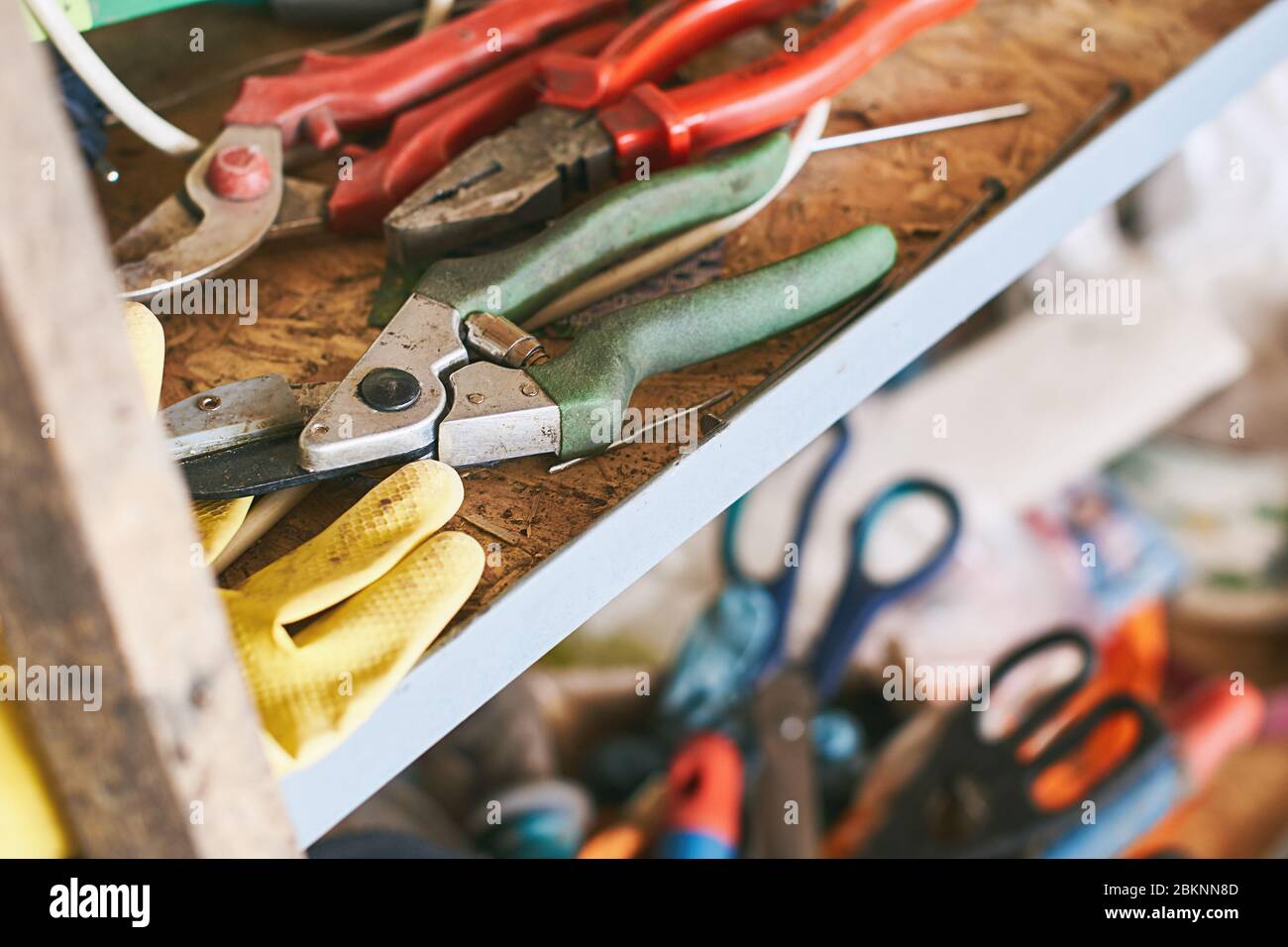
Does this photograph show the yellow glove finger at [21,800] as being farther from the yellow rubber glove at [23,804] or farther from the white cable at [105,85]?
the white cable at [105,85]

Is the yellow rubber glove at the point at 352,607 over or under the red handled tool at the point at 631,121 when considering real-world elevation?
under

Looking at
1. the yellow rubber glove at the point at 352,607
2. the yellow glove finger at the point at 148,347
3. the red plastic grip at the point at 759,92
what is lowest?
the yellow rubber glove at the point at 352,607

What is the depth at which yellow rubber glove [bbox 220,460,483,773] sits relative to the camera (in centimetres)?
38

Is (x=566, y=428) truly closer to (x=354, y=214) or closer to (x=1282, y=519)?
(x=354, y=214)

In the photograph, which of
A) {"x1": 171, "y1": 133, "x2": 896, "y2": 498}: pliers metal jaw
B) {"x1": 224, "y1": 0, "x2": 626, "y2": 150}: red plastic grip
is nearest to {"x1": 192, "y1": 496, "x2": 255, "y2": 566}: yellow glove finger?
{"x1": 171, "y1": 133, "x2": 896, "y2": 498}: pliers metal jaw

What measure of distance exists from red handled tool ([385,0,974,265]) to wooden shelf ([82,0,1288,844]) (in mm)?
40

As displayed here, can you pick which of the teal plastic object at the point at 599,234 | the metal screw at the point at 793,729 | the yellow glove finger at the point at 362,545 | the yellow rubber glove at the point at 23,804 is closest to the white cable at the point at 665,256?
the teal plastic object at the point at 599,234

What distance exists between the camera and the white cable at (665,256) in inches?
20.6

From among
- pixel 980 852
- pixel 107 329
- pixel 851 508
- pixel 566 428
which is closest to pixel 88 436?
pixel 107 329

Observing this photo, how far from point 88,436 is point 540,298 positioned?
27cm

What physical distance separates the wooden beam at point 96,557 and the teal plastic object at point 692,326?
0.19m

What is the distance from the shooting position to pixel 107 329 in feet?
0.83
